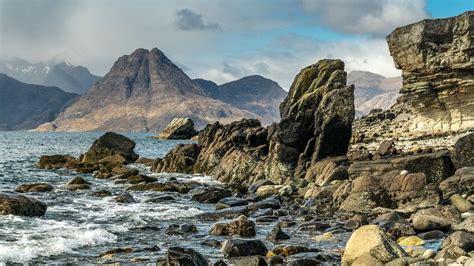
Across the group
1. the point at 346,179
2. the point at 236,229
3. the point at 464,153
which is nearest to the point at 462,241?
the point at 236,229

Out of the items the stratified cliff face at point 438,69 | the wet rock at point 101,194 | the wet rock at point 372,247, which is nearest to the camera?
the wet rock at point 372,247

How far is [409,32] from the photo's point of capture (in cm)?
3359

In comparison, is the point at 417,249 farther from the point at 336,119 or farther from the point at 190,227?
the point at 336,119

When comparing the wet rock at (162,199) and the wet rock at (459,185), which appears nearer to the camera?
the wet rock at (459,185)

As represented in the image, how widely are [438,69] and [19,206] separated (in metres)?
26.7

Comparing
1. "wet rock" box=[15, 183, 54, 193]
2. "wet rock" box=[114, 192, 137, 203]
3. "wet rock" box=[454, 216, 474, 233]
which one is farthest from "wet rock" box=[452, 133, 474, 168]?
"wet rock" box=[15, 183, 54, 193]

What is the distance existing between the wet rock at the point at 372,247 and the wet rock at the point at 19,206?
662 inches

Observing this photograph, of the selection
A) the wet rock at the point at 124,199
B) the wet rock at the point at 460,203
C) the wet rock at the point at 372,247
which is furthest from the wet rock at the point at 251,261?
the wet rock at the point at 124,199

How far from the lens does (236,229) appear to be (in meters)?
21.4

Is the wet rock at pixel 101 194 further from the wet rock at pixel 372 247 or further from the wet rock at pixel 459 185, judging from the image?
the wet rock at pixel 372 247

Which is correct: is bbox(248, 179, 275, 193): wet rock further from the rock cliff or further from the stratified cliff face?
the stratified cliff face

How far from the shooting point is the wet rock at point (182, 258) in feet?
47.3

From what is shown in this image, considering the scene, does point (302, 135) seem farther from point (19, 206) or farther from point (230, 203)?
point (19, 206)

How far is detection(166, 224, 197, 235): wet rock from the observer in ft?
71.7
